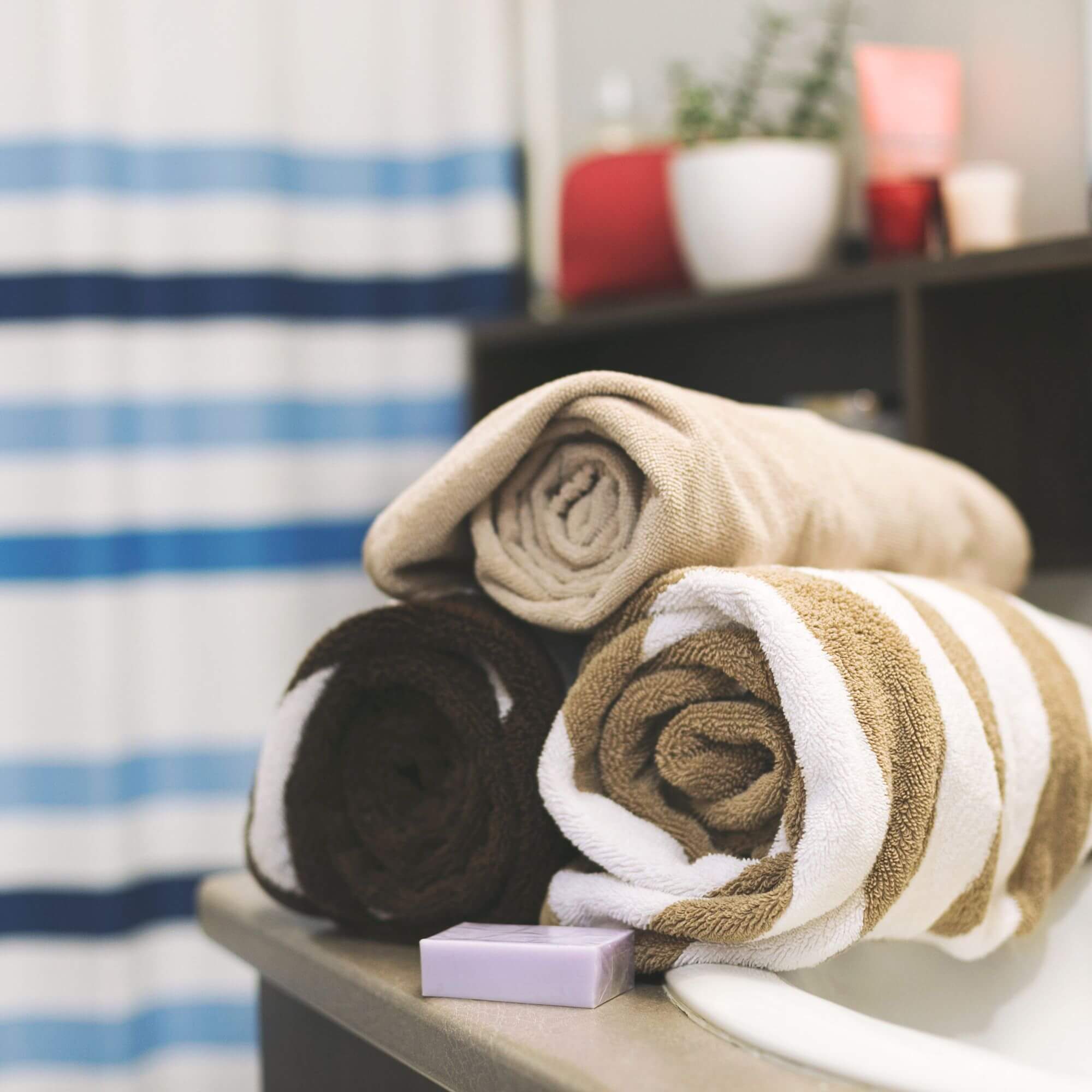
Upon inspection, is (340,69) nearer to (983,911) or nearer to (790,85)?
(790,85)

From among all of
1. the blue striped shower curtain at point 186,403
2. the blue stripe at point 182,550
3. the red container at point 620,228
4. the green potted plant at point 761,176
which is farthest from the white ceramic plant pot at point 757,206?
the blue stripe at point 182,550

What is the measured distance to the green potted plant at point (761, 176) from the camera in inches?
44.8

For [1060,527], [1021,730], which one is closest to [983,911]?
[1021,730]

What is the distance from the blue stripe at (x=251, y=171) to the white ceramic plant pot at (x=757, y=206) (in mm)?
350

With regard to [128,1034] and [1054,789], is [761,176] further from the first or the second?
[128,1034]

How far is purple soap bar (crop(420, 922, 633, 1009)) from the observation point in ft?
1.53

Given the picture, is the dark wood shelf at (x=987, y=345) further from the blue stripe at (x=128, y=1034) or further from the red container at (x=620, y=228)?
the blue stripe at (x=128, y=1034)

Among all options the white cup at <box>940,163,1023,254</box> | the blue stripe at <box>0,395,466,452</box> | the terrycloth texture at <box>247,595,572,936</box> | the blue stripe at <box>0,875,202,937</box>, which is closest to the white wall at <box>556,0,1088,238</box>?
the white cup at <box>940,163,1023,254</box>

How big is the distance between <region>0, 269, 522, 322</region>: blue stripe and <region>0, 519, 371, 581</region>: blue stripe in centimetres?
23

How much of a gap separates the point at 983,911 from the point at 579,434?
26cm

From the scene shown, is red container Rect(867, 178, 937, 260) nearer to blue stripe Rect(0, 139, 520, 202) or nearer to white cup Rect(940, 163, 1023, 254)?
white cup Rect(940, 163, 1023, 254)

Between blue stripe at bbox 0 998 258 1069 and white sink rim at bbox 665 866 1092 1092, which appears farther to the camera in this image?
blue stripe at bbox 0 998 258 1069

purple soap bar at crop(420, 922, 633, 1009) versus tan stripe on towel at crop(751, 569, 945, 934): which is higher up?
tan stripe on towel at crop(751, 569, 945, 934)

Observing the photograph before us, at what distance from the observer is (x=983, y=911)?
0.54m
